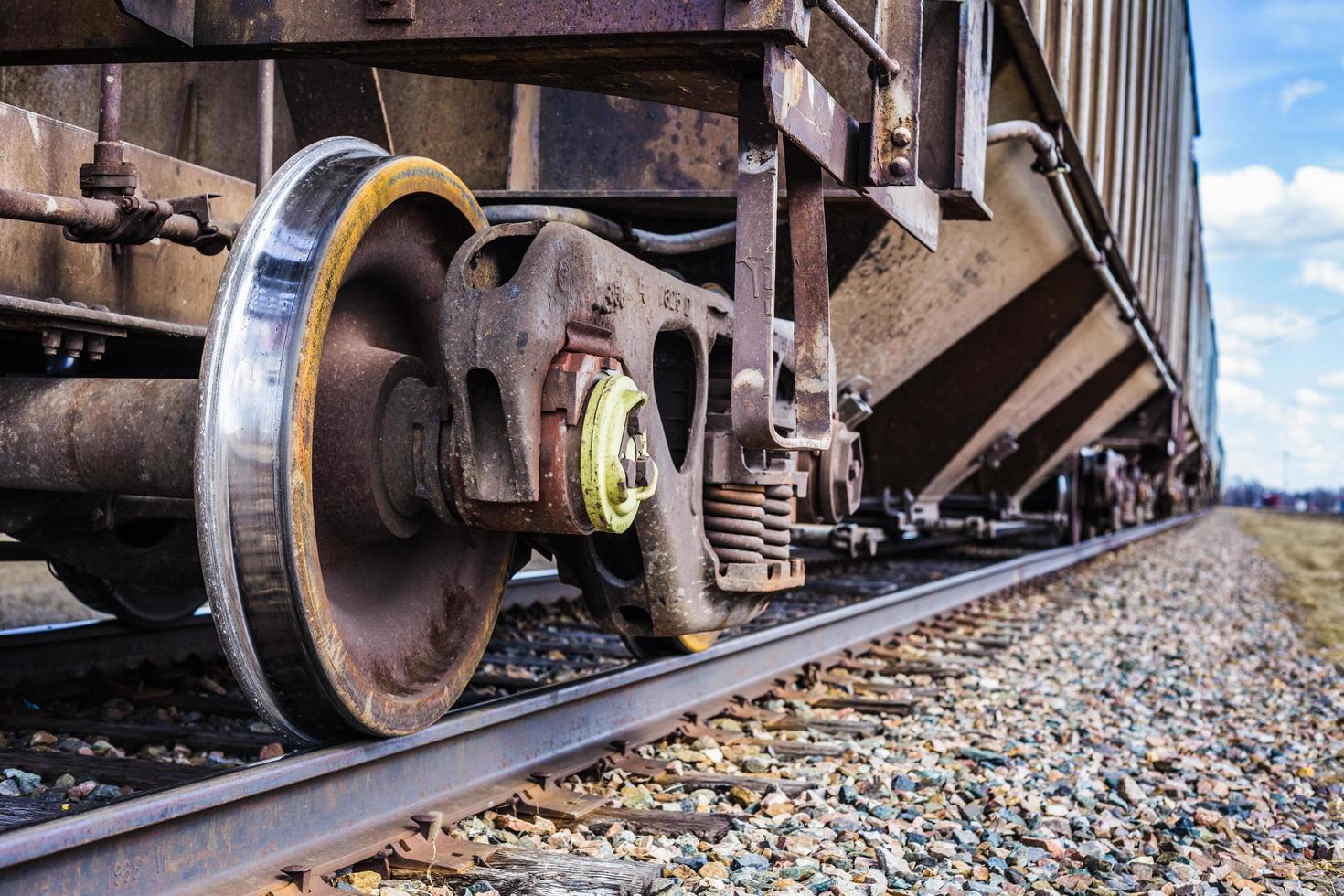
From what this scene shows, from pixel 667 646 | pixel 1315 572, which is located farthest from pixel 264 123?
pixel 1315 572

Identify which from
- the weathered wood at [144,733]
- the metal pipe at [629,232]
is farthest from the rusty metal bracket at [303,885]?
the metal pipe at [629,232]

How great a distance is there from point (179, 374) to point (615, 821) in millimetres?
1597

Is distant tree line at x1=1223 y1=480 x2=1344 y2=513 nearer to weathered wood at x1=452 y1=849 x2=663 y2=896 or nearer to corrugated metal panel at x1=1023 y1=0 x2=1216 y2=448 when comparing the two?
corrugated metal panel at x1=1023 y1=0 x2=1216 y2=448

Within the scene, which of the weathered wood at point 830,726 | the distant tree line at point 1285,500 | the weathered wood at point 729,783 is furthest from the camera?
the distant tree line at point 1285,500

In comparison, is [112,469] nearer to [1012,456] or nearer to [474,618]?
[474,618]

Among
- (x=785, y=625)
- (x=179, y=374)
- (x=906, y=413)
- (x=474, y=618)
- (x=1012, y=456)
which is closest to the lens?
(x=474, y=618)

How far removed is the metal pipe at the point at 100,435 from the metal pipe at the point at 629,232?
3.03 ft

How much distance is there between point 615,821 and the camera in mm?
2504

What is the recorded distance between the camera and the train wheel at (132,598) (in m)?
3.57

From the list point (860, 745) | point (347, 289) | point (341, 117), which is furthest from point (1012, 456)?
point (347, 289)

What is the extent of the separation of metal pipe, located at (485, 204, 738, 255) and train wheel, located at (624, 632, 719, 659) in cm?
113

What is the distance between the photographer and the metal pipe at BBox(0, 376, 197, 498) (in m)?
2.32

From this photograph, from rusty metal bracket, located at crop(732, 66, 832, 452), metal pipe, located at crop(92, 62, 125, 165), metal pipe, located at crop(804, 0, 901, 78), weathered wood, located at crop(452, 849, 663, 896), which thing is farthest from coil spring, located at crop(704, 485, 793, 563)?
metal pipe, located at crop(92, 62, 125, 165)

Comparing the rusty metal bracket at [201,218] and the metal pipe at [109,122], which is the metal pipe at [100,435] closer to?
the rusty metal bracket at [201,218]
